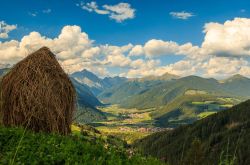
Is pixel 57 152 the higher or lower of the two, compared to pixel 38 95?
lower

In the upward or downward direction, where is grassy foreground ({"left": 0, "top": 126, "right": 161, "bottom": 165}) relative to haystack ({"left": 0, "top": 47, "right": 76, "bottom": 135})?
downward

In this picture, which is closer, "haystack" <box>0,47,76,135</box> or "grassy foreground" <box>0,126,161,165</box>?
"grassy foreground" <box>0,126,161,165</box>

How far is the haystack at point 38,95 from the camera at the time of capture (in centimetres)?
1522

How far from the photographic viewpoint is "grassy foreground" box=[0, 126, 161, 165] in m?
9.21

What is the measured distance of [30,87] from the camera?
51.0 ft

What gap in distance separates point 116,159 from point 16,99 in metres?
7.19

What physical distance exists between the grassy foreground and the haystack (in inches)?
119

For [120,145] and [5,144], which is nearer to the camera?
[5,144]

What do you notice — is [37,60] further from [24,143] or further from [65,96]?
[24,143]

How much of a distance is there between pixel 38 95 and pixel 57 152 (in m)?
5.52

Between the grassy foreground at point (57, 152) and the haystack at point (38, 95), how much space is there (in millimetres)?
3012

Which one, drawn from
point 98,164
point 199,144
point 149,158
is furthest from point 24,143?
point 199,144

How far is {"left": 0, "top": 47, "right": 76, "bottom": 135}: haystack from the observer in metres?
15.2

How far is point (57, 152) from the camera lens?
10203 mm
